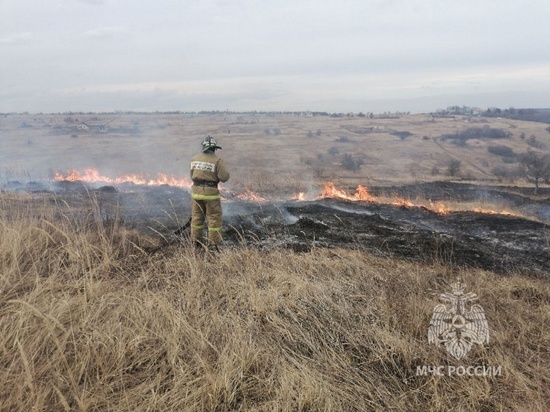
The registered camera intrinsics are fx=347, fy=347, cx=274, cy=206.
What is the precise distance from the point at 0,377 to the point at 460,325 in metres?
3.73

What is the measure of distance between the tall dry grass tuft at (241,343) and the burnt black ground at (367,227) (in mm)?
1481

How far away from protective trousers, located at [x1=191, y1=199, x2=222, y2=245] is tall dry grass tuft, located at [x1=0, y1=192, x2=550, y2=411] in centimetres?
246

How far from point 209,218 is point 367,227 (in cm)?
442

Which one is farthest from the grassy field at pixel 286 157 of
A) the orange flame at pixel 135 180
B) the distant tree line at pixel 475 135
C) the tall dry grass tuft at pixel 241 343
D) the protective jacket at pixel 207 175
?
the tall dry grass tuft at pixel 241 343

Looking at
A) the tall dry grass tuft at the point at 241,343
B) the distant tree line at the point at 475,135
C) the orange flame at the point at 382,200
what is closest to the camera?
the tall dry grass tuft at the point at 241,343

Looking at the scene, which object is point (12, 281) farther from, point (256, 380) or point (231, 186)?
point (231, 186)

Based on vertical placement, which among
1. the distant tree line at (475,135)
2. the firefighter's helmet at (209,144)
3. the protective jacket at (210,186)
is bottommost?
the protective jacket at (210,186)

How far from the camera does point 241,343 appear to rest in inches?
109

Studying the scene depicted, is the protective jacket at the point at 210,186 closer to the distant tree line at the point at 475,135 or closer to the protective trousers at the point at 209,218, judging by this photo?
the protective trousers at the point at 209,218

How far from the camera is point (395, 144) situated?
3844 cm

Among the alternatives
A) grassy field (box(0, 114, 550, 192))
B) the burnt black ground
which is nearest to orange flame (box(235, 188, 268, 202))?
the burnt black ground

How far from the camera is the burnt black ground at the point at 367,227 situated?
7023mm

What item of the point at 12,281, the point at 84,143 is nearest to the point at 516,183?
the point at 12,281

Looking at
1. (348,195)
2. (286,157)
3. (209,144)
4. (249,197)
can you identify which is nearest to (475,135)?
(286,157)
